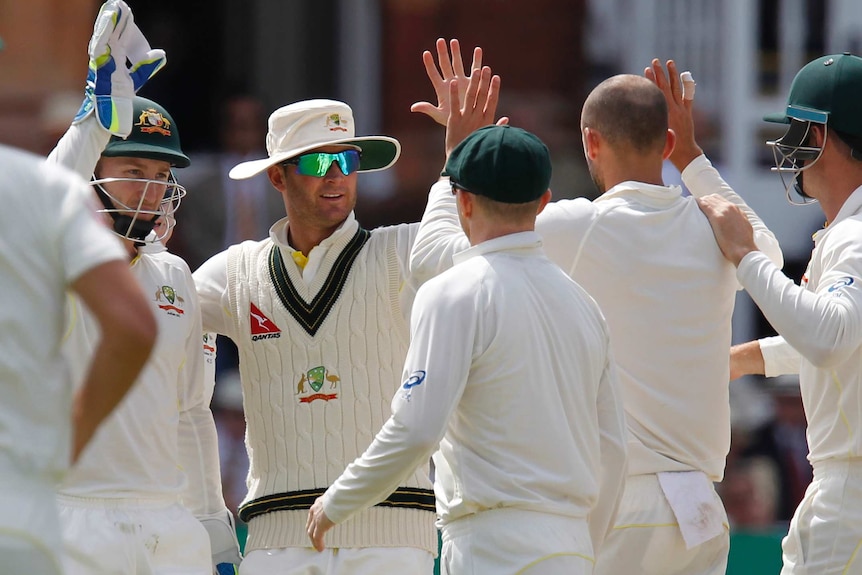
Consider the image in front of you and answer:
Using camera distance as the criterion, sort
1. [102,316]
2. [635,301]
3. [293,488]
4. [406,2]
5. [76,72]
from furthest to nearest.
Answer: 1. [406,2]
2. [76,72]
3. [293,488]
4. [635,301]
5. [102,316]

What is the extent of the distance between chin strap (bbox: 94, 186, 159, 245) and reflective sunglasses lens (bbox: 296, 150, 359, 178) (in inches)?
21.3

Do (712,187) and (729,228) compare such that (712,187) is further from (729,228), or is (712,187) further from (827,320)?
(827,320)

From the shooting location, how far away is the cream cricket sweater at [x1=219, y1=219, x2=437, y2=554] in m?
4.34

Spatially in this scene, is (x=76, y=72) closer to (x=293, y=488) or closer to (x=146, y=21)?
(x=146, y=21)

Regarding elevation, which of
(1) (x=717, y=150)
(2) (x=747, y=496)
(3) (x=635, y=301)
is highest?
(3) (x=635, y=301)

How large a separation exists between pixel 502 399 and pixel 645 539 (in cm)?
70

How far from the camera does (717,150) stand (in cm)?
978

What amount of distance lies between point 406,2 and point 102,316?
7669mm

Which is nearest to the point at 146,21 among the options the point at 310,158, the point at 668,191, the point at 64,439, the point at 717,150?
the point at 717,150

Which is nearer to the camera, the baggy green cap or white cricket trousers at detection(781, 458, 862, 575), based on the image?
white cricket trousers at detection(781, 458, 862, 575)

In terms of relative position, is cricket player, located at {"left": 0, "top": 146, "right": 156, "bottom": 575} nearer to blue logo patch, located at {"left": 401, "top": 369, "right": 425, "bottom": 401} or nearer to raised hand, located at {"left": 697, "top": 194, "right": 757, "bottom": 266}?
blue logo patch, located at {"left": 401, "top": 369, "right": 425, "bottom": 401}

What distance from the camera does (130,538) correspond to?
12.8ft

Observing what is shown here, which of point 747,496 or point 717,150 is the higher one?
point 717,150

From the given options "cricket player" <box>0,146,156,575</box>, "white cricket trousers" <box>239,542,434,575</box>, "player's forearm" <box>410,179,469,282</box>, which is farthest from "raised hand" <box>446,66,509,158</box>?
"cricket player" <box>0,146,156,575</box>
